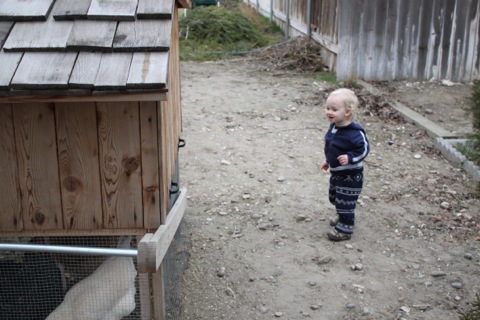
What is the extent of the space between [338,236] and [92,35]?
267 centimetres

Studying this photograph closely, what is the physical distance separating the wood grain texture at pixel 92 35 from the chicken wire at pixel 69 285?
1.17 metres

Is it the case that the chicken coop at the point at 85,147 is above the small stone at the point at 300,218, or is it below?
Result: above

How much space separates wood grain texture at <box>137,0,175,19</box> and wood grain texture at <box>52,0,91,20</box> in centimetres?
27

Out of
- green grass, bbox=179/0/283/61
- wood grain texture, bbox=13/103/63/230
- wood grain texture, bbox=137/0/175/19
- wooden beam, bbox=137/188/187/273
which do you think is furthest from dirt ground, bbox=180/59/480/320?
green grass, bbox=179/0/283/61

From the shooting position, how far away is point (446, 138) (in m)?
7.05

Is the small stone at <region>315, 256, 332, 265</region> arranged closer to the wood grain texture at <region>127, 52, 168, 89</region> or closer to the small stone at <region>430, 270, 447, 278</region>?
the small stone at <region>430, 270, 447, 278</region>

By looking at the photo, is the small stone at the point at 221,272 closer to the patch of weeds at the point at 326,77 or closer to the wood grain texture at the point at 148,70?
the wood grain texture at the point at 148,70

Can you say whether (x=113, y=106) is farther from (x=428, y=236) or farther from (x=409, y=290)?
(x=428, y=236)

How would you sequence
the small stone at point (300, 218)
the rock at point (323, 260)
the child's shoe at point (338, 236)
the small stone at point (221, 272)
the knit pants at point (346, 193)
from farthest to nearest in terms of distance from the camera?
1. the small stone at point (300, 218)
2. the child's shoe at point (338, 236)
3. the knit pants at point (346, 193)
4. the rock at point (323, 260)
5. the small stone at point (221, 272)

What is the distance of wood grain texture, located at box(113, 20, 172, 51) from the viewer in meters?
2.80

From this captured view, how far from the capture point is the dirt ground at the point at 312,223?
13.0 feet

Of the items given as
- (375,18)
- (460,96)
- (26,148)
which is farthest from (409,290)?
(375,18)

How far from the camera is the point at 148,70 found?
2.68m

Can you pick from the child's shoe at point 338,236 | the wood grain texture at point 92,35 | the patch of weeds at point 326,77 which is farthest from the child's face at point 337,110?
the patch of weeds at point 326,77
